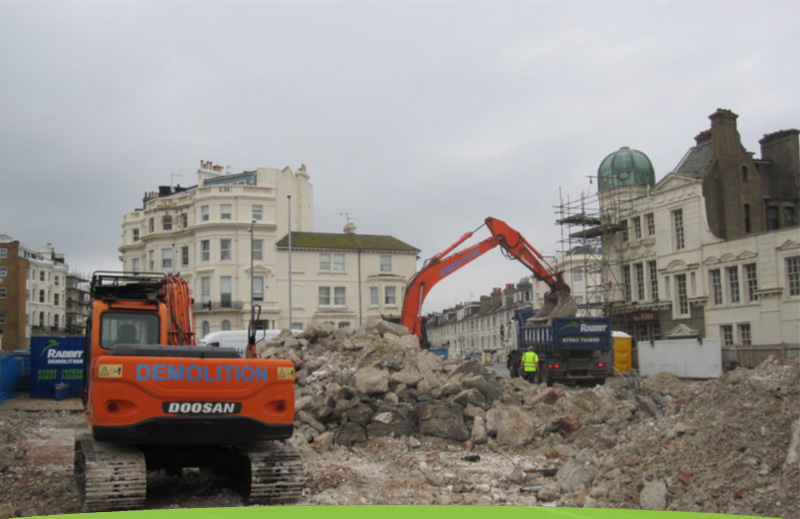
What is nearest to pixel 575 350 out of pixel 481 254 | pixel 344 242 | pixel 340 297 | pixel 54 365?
pixel 481 254

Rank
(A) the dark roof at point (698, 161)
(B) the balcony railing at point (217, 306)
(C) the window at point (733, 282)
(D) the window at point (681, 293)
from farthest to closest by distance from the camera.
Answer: (B) the balcony railing at point (217, 306) < (A) the dark roof at point (698, 161) < (D) the window at point (681, 293) < (C) the window at point (733, 282)

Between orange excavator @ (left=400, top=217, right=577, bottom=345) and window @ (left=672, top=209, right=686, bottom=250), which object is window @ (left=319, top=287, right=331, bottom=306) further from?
orange excavator @ (left=400, top=217, right=577, bottom=345)

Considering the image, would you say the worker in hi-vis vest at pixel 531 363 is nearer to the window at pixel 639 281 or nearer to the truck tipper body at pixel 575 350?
the truck tipper body at pixel 575 350

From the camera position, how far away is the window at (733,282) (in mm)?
39188

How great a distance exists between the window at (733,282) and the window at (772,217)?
659 centimetres

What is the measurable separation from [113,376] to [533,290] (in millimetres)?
73161

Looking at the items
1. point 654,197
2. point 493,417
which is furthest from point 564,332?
point 654,197

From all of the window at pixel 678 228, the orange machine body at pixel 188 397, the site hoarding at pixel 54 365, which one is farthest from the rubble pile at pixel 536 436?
the window at pixel 678 228

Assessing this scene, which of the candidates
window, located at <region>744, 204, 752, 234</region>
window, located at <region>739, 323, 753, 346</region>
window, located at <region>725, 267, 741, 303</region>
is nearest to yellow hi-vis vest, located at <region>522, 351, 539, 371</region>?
window, located at <region>739, 323, 753, 346</region>

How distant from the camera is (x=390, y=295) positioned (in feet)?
190

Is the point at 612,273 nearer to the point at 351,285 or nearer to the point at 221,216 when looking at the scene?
the point at 351,285

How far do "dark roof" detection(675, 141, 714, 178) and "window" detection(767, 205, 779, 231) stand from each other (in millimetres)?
4495

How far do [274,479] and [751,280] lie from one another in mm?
34818

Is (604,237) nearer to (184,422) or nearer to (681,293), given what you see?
(681,293)
